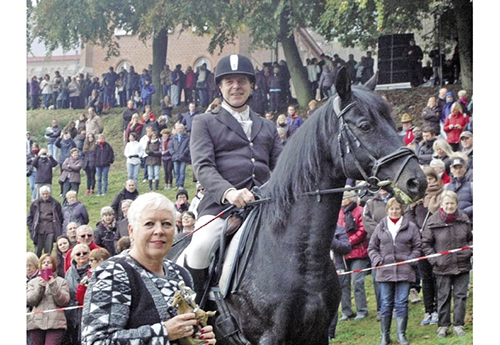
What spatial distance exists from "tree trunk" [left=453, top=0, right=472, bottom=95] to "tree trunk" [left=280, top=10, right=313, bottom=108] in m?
6.35

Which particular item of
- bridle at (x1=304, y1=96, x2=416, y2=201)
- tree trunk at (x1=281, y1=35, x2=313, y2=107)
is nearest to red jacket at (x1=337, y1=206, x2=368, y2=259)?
bridle at (x1=304, y1=96, x2=416, y2=201)

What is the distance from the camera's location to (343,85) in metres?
5.46

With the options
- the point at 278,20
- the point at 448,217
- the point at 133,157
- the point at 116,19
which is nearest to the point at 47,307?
the point at 448,217

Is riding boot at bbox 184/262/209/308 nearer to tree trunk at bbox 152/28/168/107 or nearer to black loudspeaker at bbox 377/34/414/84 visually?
black loudspeaker at bbox 377/34/414/84

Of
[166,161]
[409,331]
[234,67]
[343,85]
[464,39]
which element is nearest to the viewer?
[343,85]

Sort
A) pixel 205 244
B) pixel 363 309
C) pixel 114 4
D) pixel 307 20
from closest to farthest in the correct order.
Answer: pixel 205 244
pixel 363 309
pixel 307 20
pixel 114 4

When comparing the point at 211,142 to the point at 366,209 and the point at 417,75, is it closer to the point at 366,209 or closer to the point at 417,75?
the point at 366,209

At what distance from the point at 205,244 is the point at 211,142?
0.76m

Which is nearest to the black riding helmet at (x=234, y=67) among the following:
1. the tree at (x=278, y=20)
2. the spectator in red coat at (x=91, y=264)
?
the spectator in red coat at (x=91, y=264)

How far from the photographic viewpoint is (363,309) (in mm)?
10047

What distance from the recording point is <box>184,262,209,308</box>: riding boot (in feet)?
19.3

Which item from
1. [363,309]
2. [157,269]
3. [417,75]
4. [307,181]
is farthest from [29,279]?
[417,75]

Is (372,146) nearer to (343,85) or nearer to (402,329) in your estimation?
(343,85)

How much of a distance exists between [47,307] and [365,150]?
15.9 feet
